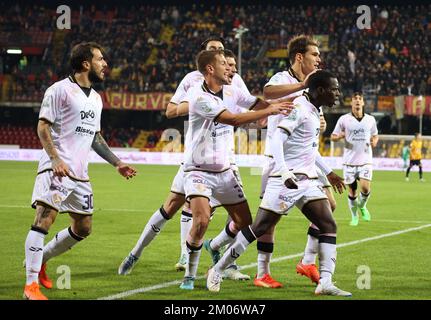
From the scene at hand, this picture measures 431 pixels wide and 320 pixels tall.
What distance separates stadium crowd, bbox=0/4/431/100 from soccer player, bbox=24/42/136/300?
40.8m

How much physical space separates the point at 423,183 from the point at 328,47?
78.1ft

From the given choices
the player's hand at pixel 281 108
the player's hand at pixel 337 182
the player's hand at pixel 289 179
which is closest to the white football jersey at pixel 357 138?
the player's hand at pixel 337 182

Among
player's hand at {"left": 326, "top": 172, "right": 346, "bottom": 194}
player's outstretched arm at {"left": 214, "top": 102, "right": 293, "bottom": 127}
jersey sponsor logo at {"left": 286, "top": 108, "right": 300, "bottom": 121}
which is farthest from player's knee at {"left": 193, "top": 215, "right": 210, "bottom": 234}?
player's hand at {"left": 326, "top": 172, "right": 346, "bottom": 194}

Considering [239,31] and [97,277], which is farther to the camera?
[239,31]

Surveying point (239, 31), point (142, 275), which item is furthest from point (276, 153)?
point (239, 31)

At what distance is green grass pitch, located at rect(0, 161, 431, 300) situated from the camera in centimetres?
891

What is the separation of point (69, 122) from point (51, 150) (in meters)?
0.44

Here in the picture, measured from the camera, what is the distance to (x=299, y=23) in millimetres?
57656

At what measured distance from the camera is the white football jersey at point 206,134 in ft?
28.7

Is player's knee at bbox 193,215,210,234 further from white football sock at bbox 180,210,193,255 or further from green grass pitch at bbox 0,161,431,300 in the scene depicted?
white football sock at bbox 180,210,193,255

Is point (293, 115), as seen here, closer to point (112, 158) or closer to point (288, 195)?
point (288, 195)

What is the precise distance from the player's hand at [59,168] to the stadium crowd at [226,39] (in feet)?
136

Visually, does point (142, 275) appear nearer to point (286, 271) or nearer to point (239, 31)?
point (286, 271)

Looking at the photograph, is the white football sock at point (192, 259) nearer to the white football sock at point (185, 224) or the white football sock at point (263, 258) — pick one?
the white football sock at point (263, 258)
